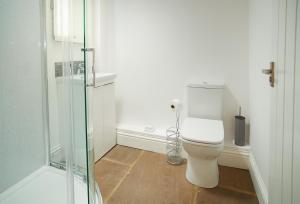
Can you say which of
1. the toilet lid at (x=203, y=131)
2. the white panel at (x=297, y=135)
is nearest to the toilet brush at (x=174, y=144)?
the toilet lid at (x=203, y=131)

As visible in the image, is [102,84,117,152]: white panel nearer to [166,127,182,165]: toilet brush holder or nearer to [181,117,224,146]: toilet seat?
[166,127,182,165]: toilet brush holder

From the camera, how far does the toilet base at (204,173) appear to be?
1896 mm

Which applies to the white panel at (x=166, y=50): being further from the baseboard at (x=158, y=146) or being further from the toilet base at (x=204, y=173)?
the toilet base at (x=204, y=173)

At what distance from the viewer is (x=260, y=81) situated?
177 centimetres

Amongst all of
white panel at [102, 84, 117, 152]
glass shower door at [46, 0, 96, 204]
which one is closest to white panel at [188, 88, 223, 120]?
white panel at [102, 84, 117, 152]

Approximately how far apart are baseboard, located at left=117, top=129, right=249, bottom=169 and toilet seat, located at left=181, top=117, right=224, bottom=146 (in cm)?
41

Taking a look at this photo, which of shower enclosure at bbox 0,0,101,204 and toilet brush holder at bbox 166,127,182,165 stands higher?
shower enclosure at bbox 0,0,101,204

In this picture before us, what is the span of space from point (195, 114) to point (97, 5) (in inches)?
67.8

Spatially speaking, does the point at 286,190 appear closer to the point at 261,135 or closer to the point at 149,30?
the point at 261,135

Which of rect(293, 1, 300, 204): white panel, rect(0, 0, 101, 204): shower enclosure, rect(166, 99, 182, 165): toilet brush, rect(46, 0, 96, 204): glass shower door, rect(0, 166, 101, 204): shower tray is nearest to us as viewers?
rect(293, 1, 300, 204): white panel

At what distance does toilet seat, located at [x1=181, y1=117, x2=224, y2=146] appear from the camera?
171cm

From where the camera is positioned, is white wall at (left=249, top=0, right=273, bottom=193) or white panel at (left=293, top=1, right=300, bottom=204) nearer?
white panel at (left=293, top=1, right=300, bottom=204)

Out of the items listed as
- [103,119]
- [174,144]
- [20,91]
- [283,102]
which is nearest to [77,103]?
[20,91]

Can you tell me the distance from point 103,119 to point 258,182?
1.57m
